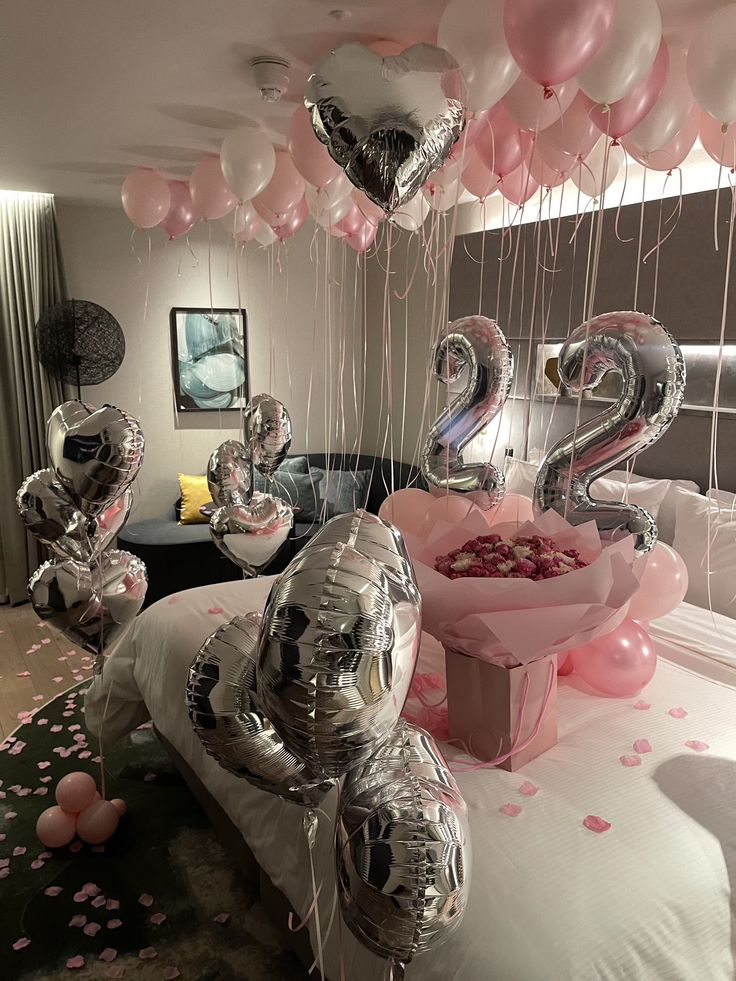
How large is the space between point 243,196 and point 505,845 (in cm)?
206

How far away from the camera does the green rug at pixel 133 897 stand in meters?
1.71

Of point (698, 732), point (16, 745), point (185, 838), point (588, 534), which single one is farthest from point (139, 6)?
point (16, 745)

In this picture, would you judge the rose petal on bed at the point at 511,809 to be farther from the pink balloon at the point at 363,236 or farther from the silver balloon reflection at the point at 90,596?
the pink balloon at the point at 363,236

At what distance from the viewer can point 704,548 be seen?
8.02 ft

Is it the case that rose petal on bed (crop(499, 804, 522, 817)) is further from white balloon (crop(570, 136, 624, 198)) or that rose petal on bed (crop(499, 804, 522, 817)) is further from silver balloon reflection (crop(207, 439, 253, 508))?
white balloon (crop(570, 136, 624, 198))

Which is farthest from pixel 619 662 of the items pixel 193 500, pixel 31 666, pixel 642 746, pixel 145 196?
pixel 193 500

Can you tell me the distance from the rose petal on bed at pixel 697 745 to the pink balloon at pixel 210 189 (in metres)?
2.36

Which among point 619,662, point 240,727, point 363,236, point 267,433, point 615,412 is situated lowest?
point 619,662

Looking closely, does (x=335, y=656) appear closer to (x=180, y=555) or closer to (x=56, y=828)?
(x=56, y=828)

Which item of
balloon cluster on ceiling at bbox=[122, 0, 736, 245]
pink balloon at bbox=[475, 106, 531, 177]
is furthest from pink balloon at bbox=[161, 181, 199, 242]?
pink balloon at bbox=[475, 106, 531, 177]

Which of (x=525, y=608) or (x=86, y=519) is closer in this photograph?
(x=525, y=608)

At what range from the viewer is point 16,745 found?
2684mm

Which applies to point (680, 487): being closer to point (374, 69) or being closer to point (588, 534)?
point (588, 534)

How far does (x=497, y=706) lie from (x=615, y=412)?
29.3 inches
